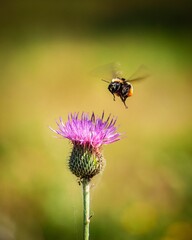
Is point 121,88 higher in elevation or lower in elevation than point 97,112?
lower

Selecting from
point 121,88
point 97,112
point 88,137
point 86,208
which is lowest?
point 86,208

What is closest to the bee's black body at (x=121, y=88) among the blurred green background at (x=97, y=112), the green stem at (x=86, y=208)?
the blurred green background at (x=97, y=112)

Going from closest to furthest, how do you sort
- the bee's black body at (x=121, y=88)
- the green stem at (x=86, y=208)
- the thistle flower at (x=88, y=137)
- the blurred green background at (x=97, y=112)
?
the green stem at (x=86, y=208)
the thistle flower at (x=88, y=137)
the bee's black body at (x=121, y=88)
the blurred green background at (x=97, y=112)

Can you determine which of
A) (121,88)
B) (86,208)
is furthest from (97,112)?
(86,208)

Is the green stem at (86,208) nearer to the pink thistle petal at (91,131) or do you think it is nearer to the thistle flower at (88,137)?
the thistle flower at (88,137)

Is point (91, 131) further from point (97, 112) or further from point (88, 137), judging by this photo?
point (97, 112)

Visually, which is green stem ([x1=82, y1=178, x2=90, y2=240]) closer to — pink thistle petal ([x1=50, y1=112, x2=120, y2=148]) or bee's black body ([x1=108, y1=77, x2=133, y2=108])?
pink thistle petal ([x1=50, y1=112, x2=120, y2=148])

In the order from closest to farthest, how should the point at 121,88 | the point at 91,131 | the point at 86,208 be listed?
the point at 86,208 < the point at 91,131 < the point at 121,88
